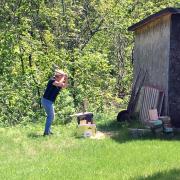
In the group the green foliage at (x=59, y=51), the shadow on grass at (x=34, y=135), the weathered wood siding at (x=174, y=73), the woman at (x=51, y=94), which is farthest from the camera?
the green foliage at (x=59, y=51)

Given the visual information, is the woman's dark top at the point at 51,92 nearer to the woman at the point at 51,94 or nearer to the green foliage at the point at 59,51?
the woman at the point at 51,94

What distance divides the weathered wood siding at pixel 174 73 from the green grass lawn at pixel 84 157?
145cm

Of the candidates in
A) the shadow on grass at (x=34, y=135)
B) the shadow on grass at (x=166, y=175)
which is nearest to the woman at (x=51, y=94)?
the shadow on grass at (x=34, y=135)

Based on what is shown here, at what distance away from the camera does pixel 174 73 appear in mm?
13445

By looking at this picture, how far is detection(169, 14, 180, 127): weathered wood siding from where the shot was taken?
13.3m

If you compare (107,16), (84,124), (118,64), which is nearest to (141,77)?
(84,124)

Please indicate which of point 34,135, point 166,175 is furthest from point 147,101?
point 166,175

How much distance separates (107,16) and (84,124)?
1144cm

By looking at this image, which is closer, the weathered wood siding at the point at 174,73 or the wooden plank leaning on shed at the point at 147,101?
the weathered wood siding at the point at 174,73

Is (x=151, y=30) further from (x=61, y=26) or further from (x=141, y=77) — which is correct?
(x=61, y=26)

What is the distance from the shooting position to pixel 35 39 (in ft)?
71.7

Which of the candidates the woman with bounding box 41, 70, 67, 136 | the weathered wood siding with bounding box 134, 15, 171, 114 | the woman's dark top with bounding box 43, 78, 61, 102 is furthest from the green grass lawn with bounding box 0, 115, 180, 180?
the weathered wood siding with bounding box 134, 15, 171, 114

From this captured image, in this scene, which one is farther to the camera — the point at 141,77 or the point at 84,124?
the point at 141,77

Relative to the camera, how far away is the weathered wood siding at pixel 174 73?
13.3 metres
